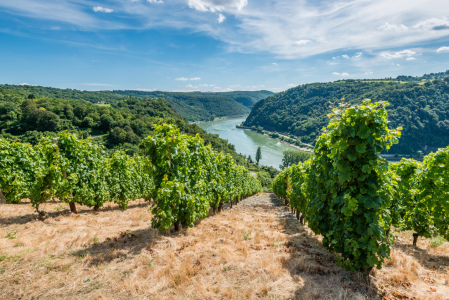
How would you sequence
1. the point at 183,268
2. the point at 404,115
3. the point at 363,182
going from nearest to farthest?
the point at 363,182 → the point at 183,268 → the point at 404,115

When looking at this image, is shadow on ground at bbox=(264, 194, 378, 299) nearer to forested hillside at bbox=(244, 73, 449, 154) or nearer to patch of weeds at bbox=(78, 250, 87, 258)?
patch of weeds at bbox=(78, 250, 87, 258)

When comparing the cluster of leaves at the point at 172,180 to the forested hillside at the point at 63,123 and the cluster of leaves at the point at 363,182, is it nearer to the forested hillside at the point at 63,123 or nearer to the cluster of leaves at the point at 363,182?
the cluster of leaves at the point at 363,182

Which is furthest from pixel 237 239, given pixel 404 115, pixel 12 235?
pixel 404 115

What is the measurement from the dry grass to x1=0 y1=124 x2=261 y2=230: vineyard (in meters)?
1.27

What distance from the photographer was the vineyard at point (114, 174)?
7.91 metres

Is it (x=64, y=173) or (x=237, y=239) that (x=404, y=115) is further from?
(x=64, y=173)

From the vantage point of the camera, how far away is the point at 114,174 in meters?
14.1

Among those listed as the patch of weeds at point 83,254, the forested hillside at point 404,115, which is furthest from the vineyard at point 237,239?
the forested hillside at point 404,115

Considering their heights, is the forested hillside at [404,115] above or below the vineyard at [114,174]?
above

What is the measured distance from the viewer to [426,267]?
262 inches

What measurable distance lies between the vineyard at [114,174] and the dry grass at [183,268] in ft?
4.16

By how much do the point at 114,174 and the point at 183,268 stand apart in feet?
34.8

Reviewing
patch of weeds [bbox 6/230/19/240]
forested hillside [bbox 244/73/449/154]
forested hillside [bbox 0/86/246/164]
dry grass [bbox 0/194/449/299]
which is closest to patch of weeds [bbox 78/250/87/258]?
dry grass [bbox 0/194/449/299]

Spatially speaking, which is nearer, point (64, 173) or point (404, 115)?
point (64, 173)
